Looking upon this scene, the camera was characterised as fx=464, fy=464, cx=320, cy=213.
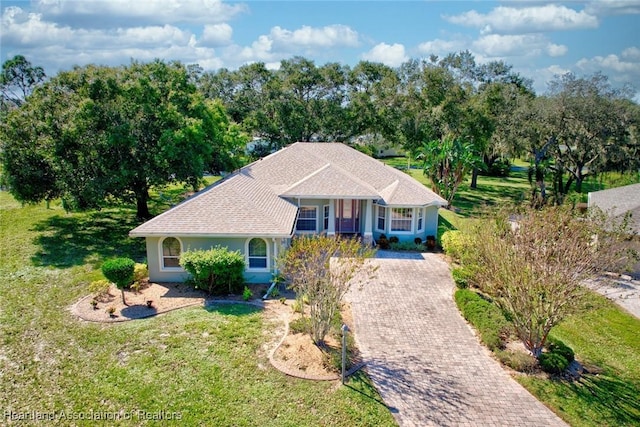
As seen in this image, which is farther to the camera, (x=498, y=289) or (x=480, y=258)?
(x=480, y=258)

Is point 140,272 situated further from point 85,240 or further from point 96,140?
point 96,140

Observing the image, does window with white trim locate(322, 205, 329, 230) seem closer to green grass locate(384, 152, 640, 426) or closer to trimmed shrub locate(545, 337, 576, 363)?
green grass locate(384, 152, 640, 426)

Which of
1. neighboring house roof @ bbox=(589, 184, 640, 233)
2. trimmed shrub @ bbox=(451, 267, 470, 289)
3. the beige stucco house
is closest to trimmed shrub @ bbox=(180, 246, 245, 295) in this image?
the beige stucco house

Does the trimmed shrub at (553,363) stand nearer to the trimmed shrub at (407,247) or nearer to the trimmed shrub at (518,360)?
the trimmed shrub at (518,360)

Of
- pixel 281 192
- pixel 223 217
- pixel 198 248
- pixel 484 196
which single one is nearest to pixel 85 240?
pixel 198 248

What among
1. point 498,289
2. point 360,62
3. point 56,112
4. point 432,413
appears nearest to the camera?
point 432,413

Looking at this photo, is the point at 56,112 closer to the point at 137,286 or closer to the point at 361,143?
the point at 137,286

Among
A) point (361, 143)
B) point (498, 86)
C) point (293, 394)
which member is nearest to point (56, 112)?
point (293, 394)

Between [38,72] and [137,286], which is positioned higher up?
[38,72]
